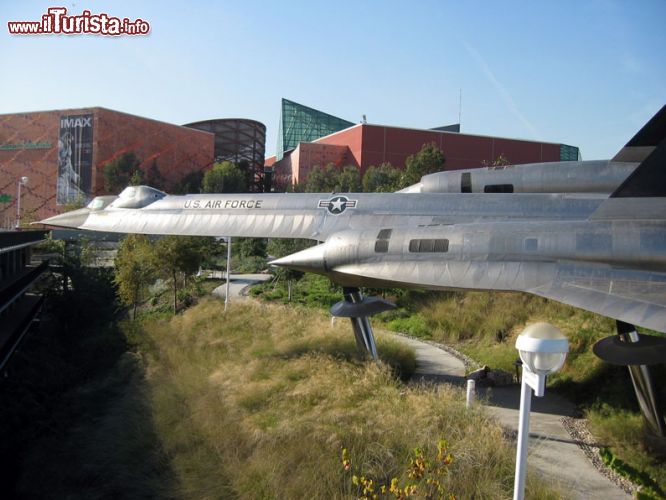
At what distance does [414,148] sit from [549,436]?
7236 centimetres

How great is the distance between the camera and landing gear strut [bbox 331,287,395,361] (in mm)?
14133

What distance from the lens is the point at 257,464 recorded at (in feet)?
29.6

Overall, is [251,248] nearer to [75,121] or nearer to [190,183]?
[190,183]

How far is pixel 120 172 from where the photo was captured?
235 ft

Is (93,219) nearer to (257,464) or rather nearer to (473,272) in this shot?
(257,464)

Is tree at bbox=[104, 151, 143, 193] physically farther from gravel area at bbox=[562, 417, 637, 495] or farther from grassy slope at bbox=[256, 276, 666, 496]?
gravel area at bbox=[562, 417, 637, 495]

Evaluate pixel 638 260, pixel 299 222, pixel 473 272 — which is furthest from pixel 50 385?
pixel 638 260

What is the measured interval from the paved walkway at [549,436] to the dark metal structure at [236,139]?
92.7 m

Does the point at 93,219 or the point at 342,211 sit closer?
the point at 342,211

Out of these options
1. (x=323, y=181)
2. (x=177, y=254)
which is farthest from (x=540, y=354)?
(x=323, y=181)

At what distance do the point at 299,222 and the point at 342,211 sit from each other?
1478mm

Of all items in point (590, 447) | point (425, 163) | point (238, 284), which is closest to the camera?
point (590, 447)

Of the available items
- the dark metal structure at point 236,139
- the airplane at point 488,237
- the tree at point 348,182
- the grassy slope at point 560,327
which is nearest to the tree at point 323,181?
the tree at point 348,182

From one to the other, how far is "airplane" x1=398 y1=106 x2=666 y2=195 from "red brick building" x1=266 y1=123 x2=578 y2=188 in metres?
64.1
